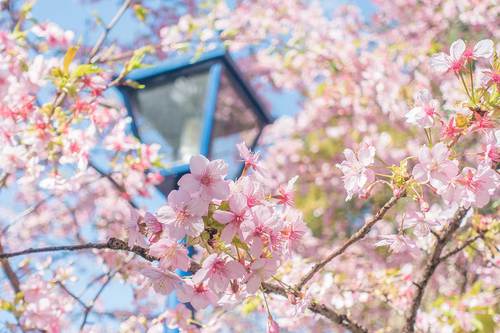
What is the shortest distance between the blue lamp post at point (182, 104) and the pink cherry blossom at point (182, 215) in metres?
1.68

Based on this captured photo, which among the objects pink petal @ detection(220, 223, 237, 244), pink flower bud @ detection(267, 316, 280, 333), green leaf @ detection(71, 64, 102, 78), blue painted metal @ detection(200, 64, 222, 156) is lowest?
pink flower bud @ detection(267, 316, 280, 333)

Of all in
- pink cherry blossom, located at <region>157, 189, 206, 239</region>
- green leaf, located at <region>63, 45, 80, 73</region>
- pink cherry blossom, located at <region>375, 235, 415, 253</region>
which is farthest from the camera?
green leaf, located at <region>63, 45, 80, 73</region>

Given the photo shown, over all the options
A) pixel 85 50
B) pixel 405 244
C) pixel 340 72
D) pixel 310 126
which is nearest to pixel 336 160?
pixel 310 126

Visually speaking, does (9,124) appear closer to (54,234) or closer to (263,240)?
(263,240)

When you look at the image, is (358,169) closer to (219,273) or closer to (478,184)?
(478,184)

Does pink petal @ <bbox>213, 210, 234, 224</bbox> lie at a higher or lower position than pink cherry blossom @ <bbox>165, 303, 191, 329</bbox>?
lower

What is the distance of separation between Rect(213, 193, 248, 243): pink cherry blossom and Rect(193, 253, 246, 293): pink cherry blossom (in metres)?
A: 0.06

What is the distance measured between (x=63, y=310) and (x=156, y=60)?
337cm

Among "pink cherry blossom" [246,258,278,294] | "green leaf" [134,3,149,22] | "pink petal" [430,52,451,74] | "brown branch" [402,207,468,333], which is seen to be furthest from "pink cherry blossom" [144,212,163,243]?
"green leaf" [134,3,149,22]

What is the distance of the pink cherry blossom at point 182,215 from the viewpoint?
1131 millimetres

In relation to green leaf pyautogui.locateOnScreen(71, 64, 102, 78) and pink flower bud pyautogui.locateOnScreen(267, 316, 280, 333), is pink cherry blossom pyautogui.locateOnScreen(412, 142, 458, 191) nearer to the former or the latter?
pink flower bud pyautogui.locateOnScreen(267, 316, 280, 333)

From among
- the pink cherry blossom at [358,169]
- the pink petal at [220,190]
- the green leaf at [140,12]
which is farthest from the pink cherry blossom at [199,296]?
the green leaf at [140,12]

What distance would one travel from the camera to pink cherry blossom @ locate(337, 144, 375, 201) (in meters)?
Result: 1.28

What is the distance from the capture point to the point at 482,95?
128 centimetres
